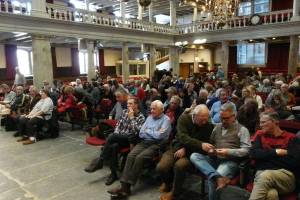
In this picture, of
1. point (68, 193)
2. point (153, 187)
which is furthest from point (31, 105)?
point (153, 187)

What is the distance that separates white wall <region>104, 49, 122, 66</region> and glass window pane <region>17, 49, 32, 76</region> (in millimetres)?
6027

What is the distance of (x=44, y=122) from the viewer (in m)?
5.68

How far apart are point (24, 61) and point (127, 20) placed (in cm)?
770

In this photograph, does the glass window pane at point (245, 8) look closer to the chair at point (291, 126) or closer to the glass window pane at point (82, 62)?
the glass window pane at point (82, 62)

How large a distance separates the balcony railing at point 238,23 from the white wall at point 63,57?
25.9 ft

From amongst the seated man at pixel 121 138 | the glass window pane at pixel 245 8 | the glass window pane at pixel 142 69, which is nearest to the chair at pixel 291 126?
the seated man at pixel 121 138

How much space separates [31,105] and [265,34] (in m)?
10.9

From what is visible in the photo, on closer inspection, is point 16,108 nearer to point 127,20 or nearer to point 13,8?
point 13,8

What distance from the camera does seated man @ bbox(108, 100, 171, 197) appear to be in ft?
10.4

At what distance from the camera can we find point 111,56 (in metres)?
21.5

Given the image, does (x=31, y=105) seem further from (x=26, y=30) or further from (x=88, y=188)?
(x=26, y=30)

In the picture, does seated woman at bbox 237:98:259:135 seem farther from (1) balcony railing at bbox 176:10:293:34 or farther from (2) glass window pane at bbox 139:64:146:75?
(2) glass window pane at bbox 139:64:146:75

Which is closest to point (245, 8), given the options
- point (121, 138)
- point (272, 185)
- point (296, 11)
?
point (296, 11)

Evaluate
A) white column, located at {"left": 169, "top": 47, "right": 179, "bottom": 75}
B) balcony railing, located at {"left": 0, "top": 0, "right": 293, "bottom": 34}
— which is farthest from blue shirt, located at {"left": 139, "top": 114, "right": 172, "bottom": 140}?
white column, located at {"left": 169, "top": 47, "right": 179, "bottom": 75}
